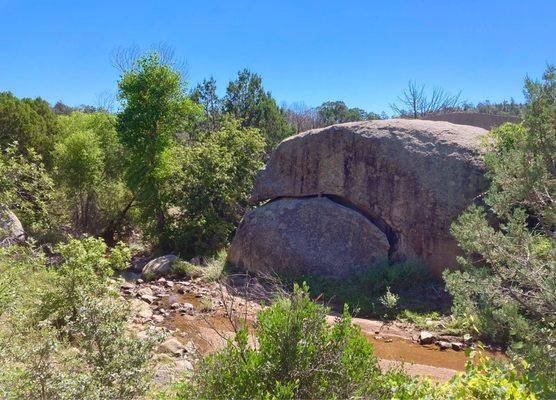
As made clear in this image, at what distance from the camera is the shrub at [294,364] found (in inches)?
139

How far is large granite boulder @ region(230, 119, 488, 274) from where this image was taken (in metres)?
12.6

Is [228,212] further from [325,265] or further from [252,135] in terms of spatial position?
[325,265]

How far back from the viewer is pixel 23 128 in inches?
813

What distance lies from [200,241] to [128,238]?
16.2 feet

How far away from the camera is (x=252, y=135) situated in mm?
18594

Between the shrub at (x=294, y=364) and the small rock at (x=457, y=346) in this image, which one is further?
the small rock at (x=457, y=346)

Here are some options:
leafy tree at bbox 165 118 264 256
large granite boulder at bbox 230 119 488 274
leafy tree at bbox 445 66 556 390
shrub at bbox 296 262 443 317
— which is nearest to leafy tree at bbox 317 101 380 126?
leafy tree at bbox 165 118 264 256

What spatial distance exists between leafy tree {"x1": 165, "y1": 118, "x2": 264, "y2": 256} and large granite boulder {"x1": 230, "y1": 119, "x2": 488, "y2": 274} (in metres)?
1.59

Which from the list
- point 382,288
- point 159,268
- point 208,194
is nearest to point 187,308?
point 159,268

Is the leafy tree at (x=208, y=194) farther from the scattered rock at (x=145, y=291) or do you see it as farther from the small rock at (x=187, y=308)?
the small rock at (x=187, y=308)

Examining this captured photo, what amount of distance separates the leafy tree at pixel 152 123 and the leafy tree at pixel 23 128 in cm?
570

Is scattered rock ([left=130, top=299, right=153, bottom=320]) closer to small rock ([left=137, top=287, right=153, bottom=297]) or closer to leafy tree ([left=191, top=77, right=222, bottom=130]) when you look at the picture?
small rock ([left=137, top=287, right=153, bottom=297])

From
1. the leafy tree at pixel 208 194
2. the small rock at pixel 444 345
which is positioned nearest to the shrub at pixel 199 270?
the leafy tree at pixel 208 194

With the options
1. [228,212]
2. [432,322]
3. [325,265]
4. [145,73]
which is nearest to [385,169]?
[325,265]
